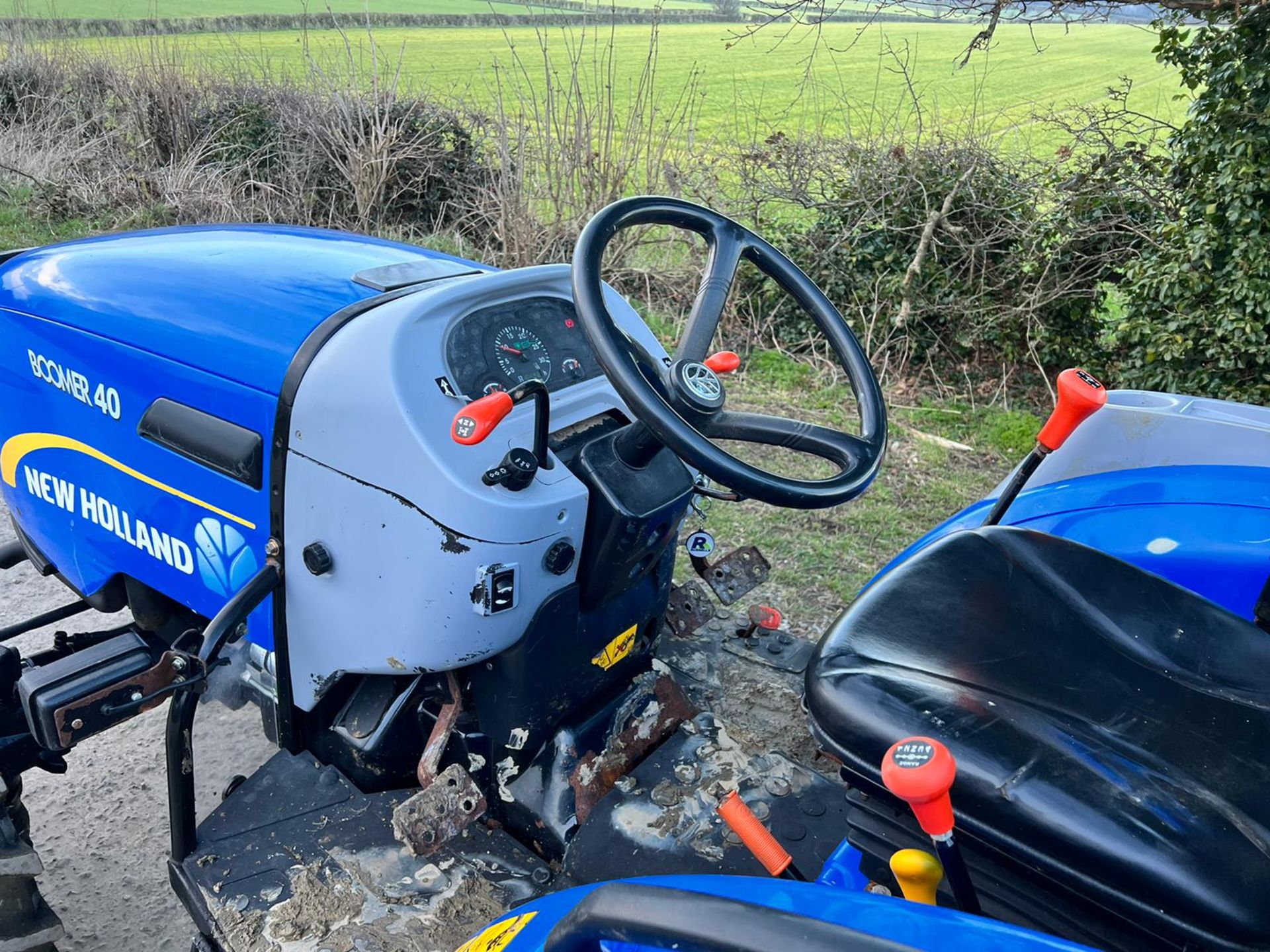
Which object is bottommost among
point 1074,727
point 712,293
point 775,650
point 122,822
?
point 122,822

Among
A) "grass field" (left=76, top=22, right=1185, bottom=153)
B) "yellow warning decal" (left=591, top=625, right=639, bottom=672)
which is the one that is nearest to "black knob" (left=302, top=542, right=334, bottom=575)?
"yellow warning decal" (left=591, top=625, right=639, bottom=672)

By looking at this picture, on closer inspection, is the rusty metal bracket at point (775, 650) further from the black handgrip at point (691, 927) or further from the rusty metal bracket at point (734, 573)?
the black handgrip at point (691, 927)

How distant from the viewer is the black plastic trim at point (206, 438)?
5.65ft

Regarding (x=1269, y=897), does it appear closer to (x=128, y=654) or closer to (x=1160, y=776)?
(x=1160, y=776)

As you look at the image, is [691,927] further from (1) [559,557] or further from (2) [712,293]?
(2) [712,293]

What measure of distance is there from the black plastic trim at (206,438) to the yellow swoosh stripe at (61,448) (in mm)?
80

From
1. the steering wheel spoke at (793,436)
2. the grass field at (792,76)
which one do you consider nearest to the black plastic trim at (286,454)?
the steering wheel spoke at (793,436)

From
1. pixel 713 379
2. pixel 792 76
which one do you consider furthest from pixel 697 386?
pixel 792 76

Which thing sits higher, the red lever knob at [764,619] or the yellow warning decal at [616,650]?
the yellow warning decal at [616,650]

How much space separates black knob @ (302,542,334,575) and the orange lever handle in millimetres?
794

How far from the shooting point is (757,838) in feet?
4.19

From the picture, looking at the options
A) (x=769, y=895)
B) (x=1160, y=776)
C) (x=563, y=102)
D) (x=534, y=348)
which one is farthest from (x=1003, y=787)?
(x=563, y=102)

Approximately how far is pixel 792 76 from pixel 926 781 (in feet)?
28.4

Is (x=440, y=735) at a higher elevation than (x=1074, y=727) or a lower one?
lower
